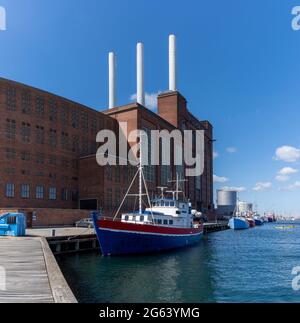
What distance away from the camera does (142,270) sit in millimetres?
30266

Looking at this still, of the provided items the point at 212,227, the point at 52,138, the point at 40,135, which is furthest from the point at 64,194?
the point at 212,227

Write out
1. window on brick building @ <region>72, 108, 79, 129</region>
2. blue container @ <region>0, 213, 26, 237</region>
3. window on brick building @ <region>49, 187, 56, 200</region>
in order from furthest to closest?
window on brick building @ <region>72, 108, 79, 129</region> < window on brick building @ <region>49, 187, 56, 200</region> < blue container @ <region>0, 213, 26, 237</region>

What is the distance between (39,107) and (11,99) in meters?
7.42

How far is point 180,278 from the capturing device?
27078 mm

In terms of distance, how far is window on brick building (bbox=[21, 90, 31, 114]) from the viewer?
74125 millimetres

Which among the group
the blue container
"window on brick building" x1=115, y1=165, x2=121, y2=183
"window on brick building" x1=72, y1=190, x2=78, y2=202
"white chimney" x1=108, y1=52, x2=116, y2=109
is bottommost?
the blue container

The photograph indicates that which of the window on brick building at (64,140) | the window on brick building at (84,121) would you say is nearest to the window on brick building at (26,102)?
the window on brick building at (64,140)

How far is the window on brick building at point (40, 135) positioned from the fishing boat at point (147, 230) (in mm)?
37303

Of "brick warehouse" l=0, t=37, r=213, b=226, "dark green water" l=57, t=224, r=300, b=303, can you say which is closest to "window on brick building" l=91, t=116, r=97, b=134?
"brick warehouse" l=0, t=37, r=213, b=226

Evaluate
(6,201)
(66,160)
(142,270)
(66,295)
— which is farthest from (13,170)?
(66,295)

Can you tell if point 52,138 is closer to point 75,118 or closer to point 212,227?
point 75,118

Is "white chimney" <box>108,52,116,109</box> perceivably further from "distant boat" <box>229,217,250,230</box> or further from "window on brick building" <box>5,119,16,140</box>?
"window on brick building" <box>5,119,16,140</box>

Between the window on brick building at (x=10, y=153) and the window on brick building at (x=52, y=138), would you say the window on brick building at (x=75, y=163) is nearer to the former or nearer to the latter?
the window on brick building at (x=52, y=138)
